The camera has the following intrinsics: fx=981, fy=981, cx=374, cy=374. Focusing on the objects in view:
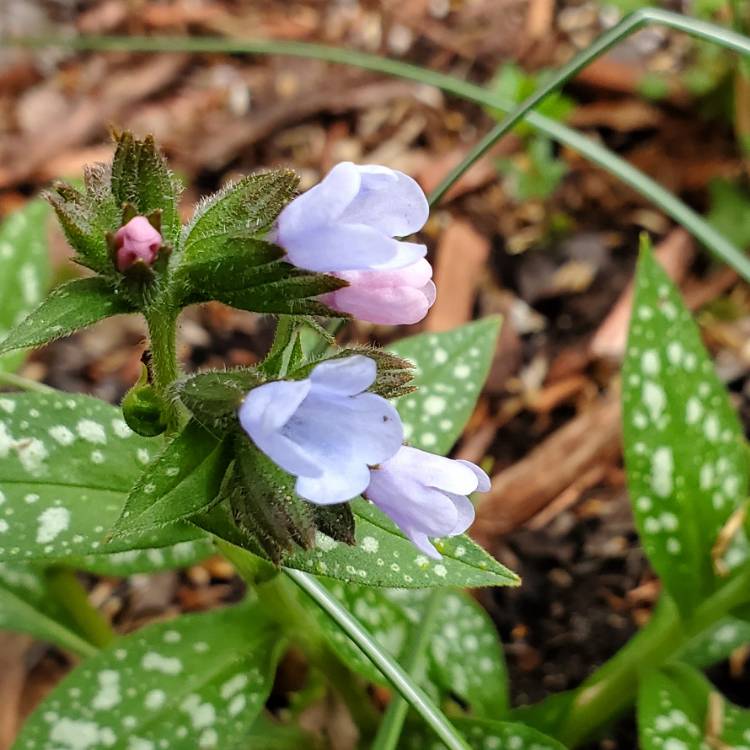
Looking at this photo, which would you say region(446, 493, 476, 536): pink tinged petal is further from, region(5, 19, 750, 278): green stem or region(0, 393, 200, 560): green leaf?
region(5, 19, 750, 278): green stem

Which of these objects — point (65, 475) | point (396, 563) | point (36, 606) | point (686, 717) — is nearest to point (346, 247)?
point (396, 563)

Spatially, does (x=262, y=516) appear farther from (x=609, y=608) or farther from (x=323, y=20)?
(x=323, y=20)

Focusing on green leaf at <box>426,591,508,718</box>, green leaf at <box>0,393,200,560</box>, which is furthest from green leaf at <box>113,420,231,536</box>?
green leaf at <box>426,591,508,718</box>

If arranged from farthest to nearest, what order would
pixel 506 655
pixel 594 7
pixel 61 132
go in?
pixel 594 7
pixel 61 132
pixel 506 655

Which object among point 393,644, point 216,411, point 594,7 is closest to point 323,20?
point 594,7

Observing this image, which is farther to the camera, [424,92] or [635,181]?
[424,92]

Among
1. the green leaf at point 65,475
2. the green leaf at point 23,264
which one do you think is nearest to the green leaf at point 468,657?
the green leaf at point 65,475

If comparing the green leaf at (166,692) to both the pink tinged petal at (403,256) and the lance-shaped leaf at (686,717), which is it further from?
the pink tinged petal at (403,256)
